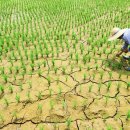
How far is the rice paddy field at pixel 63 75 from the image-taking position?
3.33 m

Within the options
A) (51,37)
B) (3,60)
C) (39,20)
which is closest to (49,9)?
(39,20)

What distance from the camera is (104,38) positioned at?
18.7 feet

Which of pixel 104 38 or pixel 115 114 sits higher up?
pixel 104 38

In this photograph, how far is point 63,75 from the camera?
14.2 feet

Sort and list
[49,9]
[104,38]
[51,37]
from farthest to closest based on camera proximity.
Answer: [49,9] → [51,37] → [104,38]

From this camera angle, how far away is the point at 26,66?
4.66 m

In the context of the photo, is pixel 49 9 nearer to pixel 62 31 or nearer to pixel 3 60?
pixel 62 31

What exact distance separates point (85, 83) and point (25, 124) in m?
1.29

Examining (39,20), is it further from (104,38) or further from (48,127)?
(48,127)

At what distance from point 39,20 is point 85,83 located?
13.6 ft

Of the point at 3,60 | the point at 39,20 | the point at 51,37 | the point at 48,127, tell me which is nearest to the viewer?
the point at 48,127

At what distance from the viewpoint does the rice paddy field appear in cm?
333

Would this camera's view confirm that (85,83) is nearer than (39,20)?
Yes

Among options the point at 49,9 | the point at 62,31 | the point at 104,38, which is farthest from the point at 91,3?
the point at 104,38
